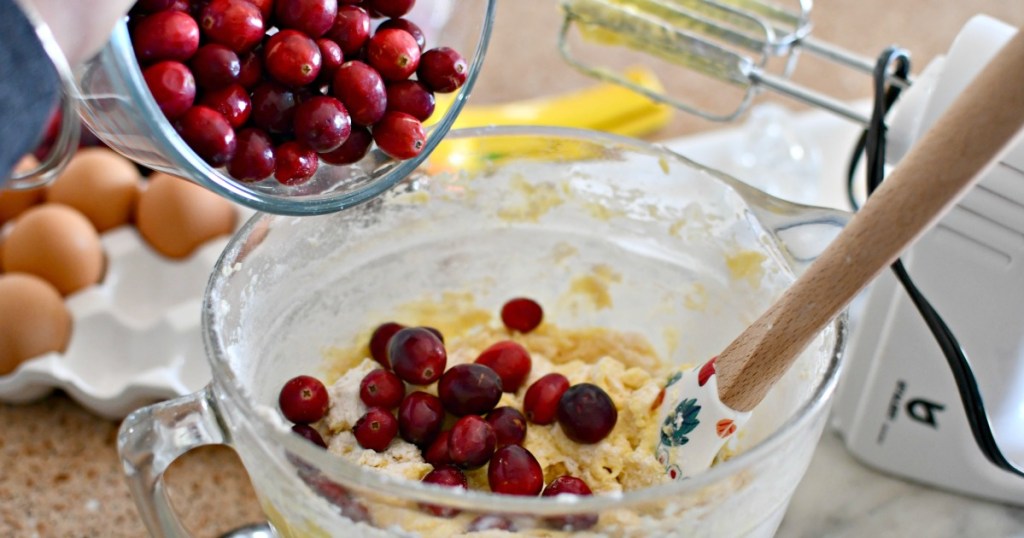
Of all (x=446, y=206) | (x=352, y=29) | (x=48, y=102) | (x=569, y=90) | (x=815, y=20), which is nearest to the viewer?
(x=48, y=102)

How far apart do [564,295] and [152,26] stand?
0.35m

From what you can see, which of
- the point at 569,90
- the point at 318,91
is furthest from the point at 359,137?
the point at 569,90

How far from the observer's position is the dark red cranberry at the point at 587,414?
59 centimetres

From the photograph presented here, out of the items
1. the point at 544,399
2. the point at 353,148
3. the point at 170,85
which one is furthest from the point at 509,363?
the point at 170,85

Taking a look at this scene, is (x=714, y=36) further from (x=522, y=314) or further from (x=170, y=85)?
(x=170, y=85)

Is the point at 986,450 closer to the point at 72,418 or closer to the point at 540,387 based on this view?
the point at 540,387

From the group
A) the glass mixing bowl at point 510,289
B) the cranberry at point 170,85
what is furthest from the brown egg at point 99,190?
the cranberry at point 170,85

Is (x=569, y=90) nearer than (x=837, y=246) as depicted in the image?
No

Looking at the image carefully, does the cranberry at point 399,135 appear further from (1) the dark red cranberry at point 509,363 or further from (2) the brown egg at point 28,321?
(2) the brown egg at point 28,321

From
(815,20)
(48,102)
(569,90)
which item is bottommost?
(569,90)

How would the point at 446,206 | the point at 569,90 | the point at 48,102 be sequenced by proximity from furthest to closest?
1. the point at 569,90
2. the point at 446,206
3. the point at 48,102

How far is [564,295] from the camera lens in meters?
0.72

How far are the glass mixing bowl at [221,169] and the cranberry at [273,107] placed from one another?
32 mm

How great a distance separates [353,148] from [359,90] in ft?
0.13
